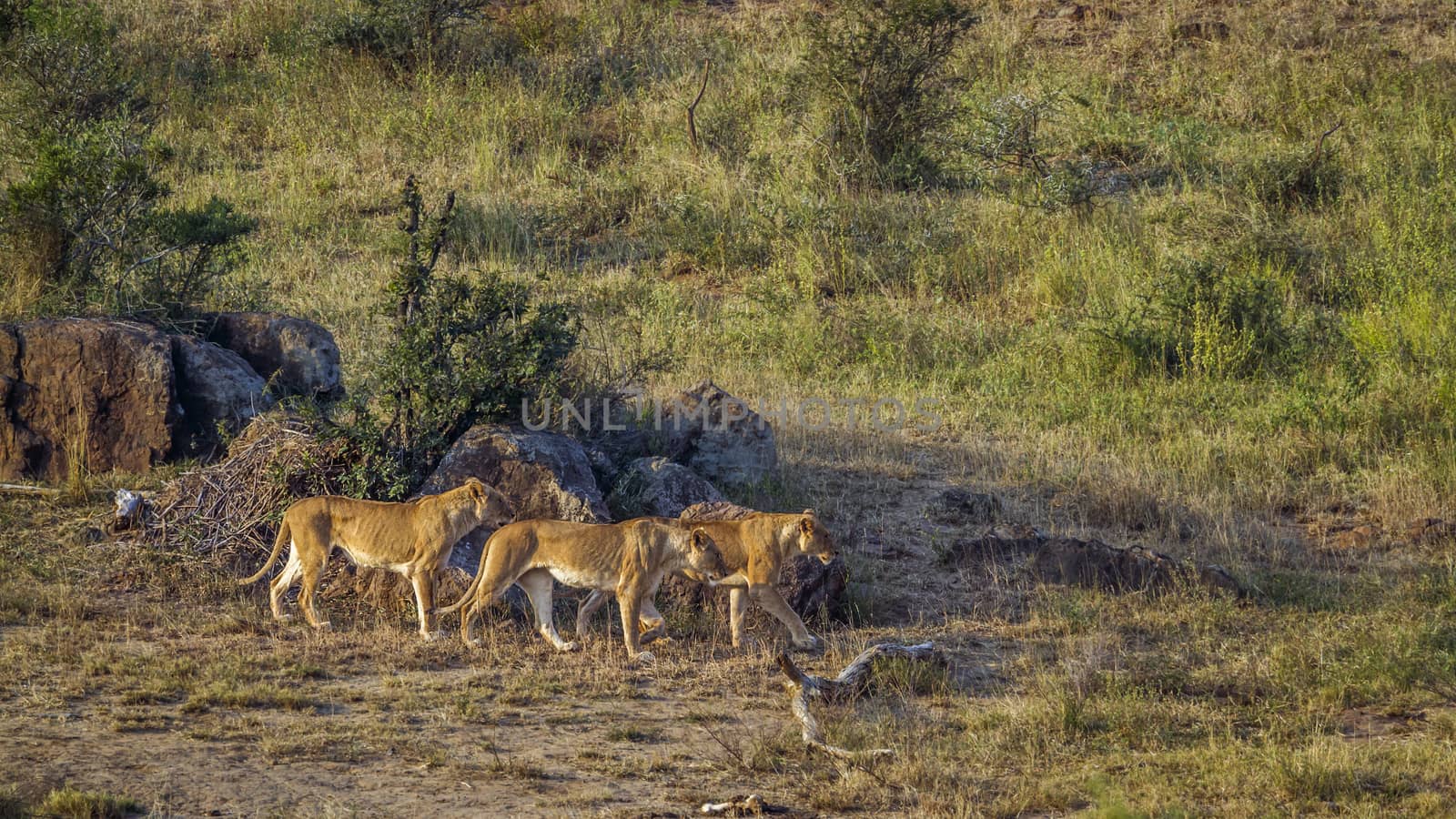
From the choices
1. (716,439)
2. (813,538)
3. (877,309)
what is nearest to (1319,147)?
(877,309)

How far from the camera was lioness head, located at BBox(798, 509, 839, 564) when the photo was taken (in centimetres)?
942

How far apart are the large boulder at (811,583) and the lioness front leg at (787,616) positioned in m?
0.37

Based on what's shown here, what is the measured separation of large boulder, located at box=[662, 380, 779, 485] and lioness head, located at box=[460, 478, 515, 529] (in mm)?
2766

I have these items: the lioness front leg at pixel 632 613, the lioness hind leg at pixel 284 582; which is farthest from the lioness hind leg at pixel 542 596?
the lioness hind leg at pixel 284 582

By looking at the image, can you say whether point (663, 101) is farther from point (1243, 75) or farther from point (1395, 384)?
point (1395, 384)

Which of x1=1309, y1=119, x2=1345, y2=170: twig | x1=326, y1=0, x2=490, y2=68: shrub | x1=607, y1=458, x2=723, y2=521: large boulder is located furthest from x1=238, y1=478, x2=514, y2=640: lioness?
x1=326, y1=0, x2=490, y2=68: shrub

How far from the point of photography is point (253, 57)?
23.4 m

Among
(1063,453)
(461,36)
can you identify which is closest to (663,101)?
(461,36)

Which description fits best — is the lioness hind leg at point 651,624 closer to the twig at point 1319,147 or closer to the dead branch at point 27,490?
the dead branch at point 27,490

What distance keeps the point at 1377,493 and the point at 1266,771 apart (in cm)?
576

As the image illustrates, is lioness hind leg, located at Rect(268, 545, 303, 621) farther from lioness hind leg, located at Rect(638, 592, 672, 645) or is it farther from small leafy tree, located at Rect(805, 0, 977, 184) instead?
small leafy tree, located at Rect(805, 0, 977, 184)

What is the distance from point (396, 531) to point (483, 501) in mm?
554

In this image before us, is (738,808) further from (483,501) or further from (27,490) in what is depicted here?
(27,490)

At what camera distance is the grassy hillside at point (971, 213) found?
14.3 meters
